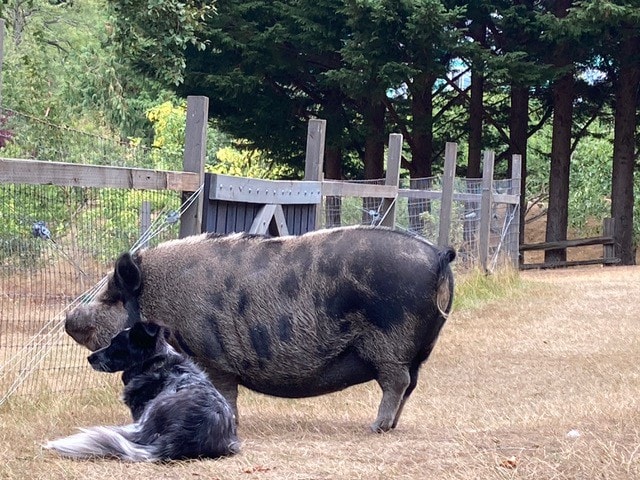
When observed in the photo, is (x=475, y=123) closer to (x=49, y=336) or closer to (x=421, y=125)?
(x=421, y=125)

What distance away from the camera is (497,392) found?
30.5 feet

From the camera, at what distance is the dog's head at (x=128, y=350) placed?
5.90m

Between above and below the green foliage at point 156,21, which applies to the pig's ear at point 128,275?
below

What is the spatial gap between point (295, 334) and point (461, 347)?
5.38 metres

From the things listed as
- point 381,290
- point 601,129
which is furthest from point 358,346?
point 601,129

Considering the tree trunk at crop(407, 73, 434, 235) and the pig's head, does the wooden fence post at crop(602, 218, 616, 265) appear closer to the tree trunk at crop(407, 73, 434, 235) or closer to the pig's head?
the tree trunk at crop(407, 73, 434, 235)

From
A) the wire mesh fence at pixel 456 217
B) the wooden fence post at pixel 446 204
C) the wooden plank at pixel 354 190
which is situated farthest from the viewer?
the wooden fence post at pixel 446 204

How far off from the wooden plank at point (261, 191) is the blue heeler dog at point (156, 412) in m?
2.44

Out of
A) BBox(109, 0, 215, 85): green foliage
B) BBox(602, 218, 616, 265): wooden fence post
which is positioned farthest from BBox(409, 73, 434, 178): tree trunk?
BBox(109, 0, 215, 85): green foliage

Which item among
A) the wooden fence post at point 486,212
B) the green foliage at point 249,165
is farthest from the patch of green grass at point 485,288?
the green foliage at point 249,165

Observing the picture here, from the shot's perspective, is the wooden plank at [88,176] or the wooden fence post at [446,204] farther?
the wooden fence post at [446,204]

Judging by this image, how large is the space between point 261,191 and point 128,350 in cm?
301

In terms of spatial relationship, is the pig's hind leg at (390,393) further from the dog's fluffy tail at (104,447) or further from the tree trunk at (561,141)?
the tree trunk at (561,141)

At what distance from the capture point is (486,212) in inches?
706
